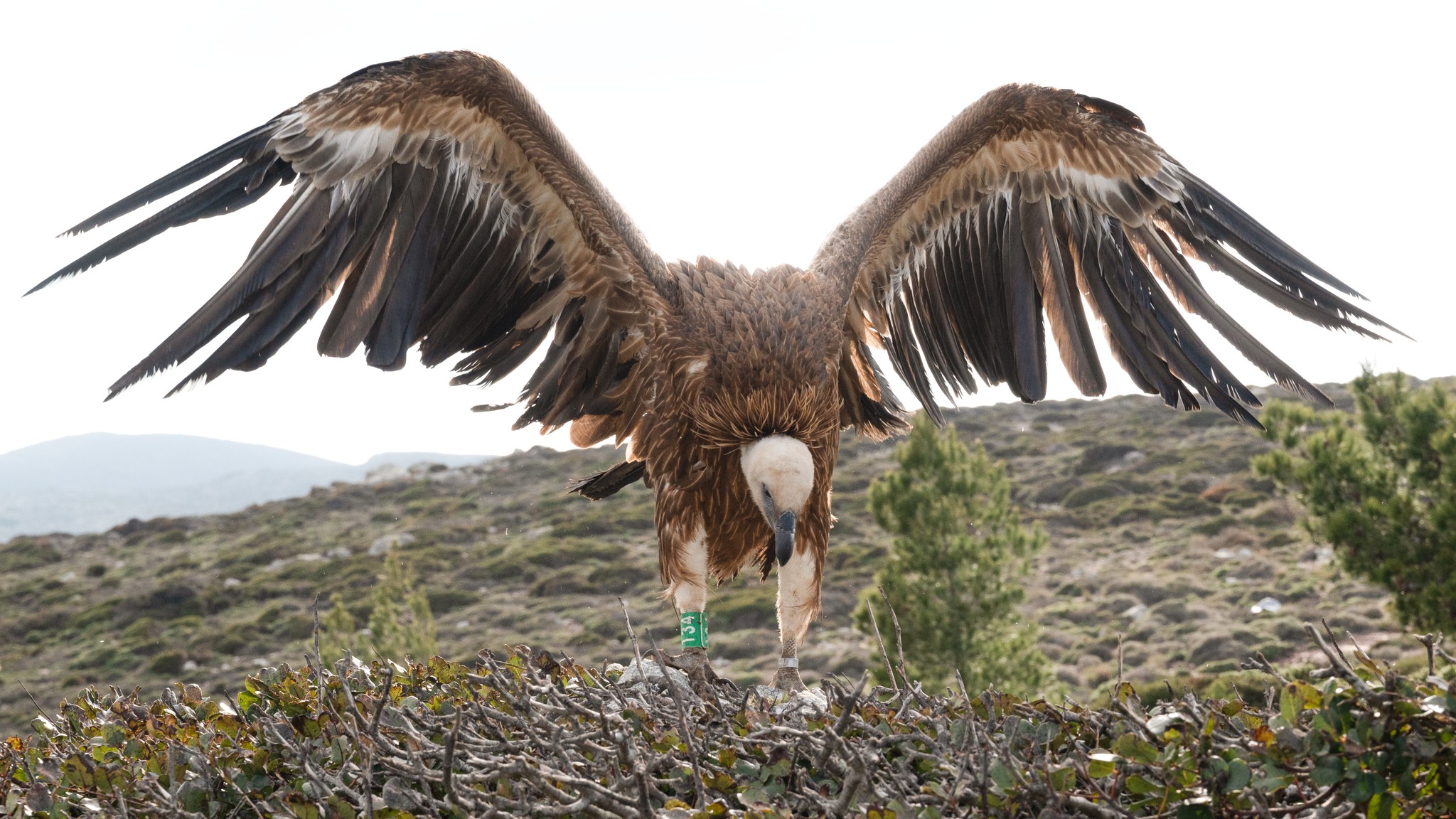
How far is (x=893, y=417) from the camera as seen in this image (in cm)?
620

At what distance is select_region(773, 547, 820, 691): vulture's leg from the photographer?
16.0 feet

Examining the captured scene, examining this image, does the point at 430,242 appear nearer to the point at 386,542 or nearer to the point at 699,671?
the point at 699,671

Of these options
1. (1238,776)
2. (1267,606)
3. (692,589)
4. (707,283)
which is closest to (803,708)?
(1238,776)

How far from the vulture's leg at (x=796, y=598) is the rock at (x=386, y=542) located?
1512 inches

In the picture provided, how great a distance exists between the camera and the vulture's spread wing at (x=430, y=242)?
4441mm

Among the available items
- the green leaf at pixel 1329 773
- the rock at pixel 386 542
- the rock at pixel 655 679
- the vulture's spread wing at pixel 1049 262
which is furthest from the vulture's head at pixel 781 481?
the rock at pixel 386 542

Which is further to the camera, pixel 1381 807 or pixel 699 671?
pixel 699 671

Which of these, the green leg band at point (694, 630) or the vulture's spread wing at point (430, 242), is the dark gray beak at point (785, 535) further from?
the vulture's spread wing at point (430, 242)

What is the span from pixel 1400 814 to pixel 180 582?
42.6 m

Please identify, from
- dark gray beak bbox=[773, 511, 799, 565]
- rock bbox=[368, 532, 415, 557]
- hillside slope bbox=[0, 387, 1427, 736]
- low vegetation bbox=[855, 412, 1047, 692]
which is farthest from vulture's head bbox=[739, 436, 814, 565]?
rock bbox=[368, 532, 415, 557]

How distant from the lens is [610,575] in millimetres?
33094

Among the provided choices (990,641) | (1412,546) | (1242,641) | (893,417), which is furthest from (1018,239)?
(1242,641)

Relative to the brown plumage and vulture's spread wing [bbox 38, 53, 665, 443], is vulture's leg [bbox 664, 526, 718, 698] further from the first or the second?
vulture's spread wing [bbox 38, 53, 665, 443]

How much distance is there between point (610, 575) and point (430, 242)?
2879cm
